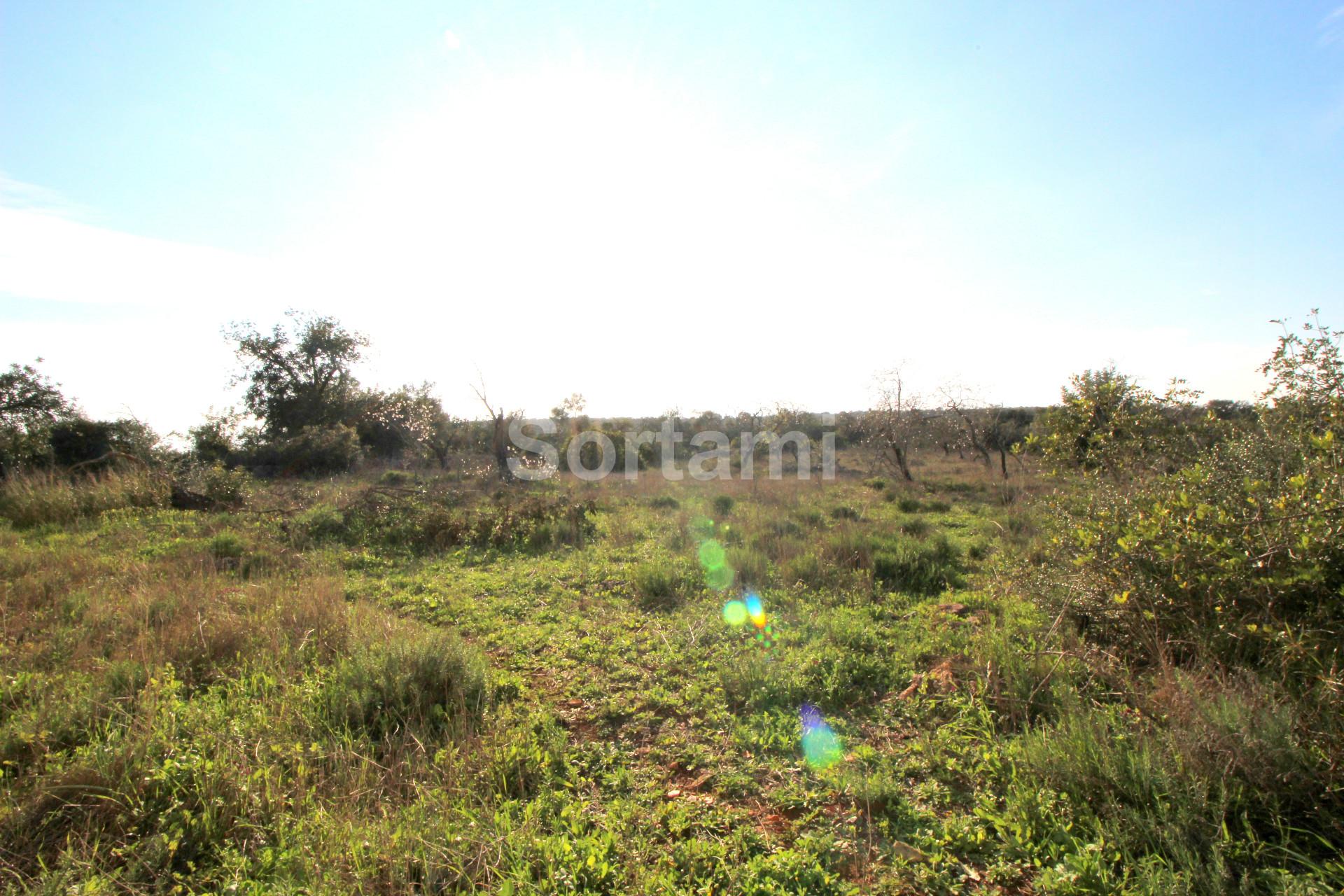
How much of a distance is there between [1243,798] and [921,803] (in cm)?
119

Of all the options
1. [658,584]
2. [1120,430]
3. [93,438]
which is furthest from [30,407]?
[1120,430]

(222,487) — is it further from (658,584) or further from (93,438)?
(658,584)

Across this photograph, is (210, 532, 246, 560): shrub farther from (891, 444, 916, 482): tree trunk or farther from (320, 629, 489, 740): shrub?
(891, 444, 916, 482): tree trunk

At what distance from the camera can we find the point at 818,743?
342 centimetres

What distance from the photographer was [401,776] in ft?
9.76

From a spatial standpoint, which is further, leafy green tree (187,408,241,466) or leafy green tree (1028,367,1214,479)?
leafy green tree (187,408,241,466)

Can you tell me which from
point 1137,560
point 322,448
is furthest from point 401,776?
point 322,448

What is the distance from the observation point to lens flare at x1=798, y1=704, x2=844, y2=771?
3221mm

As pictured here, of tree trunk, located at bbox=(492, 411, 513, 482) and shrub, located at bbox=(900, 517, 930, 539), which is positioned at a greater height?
tree trunk, located at bbox=(492, 411, 513, 482)

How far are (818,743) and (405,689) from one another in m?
2.53

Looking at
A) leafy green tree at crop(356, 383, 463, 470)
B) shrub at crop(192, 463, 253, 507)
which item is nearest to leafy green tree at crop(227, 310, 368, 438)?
leafy green tree at crop(356, 383, 463, 470)

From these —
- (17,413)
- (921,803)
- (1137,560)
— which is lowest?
(921,803)

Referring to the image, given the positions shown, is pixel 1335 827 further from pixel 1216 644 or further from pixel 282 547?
pixel 282 547

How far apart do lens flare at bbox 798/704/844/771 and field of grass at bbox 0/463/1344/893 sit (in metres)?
0.02
